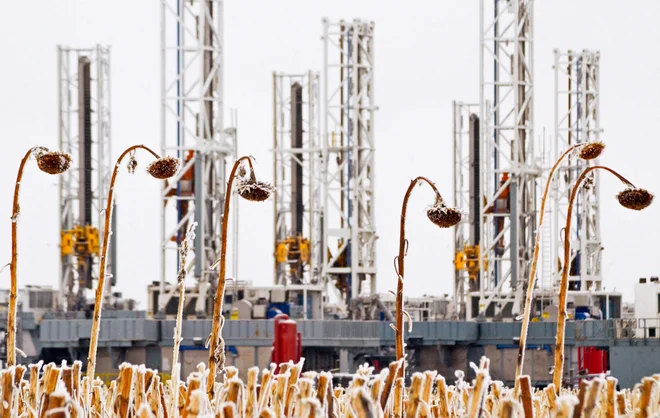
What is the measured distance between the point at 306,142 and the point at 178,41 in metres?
23.4

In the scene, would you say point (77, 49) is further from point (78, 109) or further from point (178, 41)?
point (178, 41)

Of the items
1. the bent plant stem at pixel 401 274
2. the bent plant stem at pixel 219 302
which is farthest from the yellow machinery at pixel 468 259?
the bent plant stem at pixel 401 274

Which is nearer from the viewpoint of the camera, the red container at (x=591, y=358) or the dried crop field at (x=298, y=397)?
the dried crop field at (x=298, y=397)

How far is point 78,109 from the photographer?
75.4 metres

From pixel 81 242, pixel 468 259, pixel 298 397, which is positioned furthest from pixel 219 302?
pixel 468 259

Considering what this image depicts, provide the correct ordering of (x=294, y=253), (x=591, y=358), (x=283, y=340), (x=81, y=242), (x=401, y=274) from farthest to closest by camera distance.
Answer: (x=294, y=253), (x=81, y=242), (x=591, y=358), (x=283, y=340), (x=401, y=274)

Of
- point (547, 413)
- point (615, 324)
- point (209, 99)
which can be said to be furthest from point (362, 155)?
point (547, 413)

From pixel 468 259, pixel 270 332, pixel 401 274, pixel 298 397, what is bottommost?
pixel 270 332

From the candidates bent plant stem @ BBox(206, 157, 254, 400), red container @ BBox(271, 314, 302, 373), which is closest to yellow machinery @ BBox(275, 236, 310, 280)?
red container @ BBox(271, 314, 302, 373)

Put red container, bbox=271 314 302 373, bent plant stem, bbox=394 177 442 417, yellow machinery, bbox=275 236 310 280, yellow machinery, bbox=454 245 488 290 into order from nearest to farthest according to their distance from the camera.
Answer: bent plant stem, bbox=394 177 442 417 → red container, bbox=271 314 302 373 → yellow machinery, bbox=275 236 310 280 → yellow machinery, bbox=454 245 488 290

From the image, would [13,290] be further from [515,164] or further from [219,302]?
[515,164]

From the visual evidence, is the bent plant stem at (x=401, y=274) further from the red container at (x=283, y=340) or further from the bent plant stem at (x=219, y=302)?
the red container at (x=283, y=340)

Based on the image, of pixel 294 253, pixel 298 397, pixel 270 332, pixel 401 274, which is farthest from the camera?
pixel 294 253

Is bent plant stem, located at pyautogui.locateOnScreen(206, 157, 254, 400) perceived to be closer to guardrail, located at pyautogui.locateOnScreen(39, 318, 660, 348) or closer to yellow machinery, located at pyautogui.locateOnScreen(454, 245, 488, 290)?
guardrail, located at pyautogui.locateOnScreen(39, 318, 660, 348)
